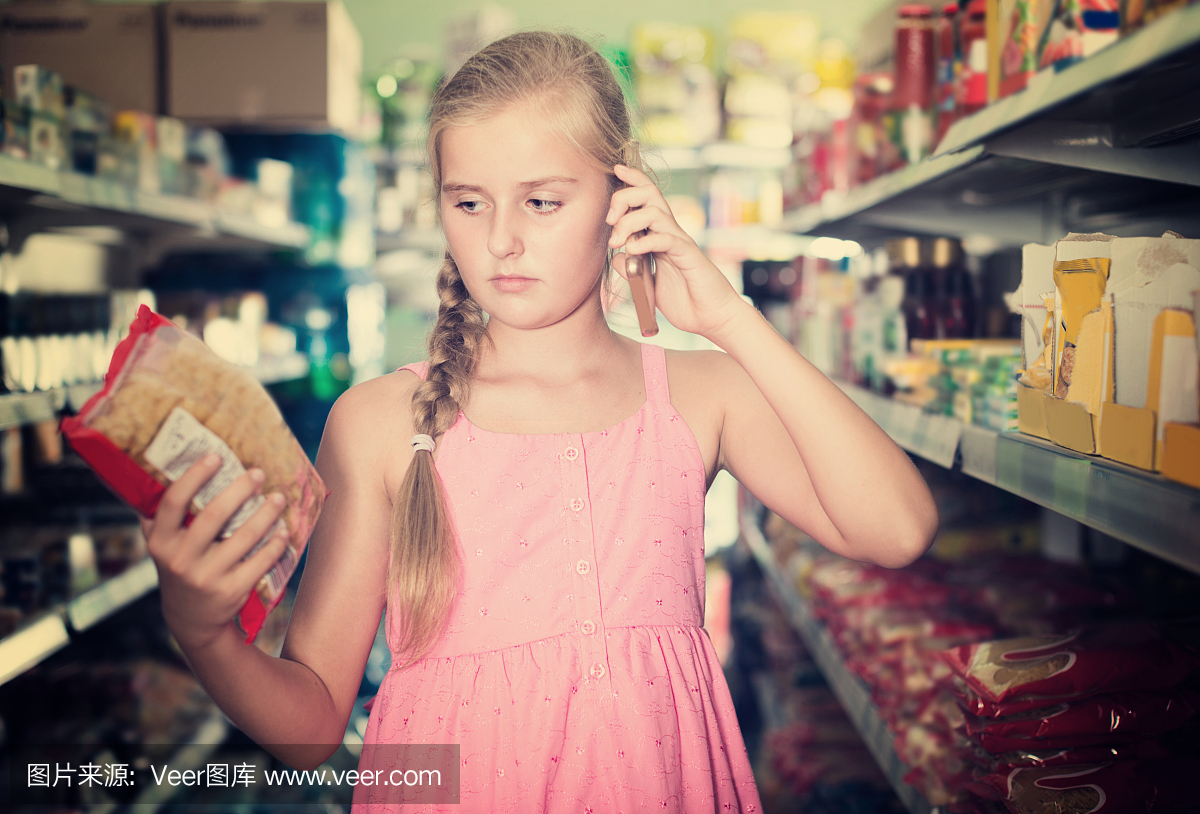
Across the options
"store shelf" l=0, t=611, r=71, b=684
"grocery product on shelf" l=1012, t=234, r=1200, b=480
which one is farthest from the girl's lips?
"store shelf" l=0, t=611, r=71, b=684

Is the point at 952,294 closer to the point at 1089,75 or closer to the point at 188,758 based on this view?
the point at 1089,75

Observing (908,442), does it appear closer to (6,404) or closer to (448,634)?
(448,634)

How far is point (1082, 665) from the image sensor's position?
1.03m

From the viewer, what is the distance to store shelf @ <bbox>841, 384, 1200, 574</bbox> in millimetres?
633

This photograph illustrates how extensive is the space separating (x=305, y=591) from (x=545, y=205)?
1.90 feet

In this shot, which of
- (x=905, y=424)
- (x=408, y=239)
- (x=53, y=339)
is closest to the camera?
(x=905, y=424)

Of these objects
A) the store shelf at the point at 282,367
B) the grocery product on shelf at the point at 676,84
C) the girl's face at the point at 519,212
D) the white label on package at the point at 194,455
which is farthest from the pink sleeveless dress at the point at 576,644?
the grocery product on shelf at the point at 676,84

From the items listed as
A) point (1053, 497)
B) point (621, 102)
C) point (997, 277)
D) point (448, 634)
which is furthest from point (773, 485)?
point (997, 277)

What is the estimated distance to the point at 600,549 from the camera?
1.08 metres

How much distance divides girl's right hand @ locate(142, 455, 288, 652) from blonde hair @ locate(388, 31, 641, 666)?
0.76 feet

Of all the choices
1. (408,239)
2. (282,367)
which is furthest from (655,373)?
(408,239)

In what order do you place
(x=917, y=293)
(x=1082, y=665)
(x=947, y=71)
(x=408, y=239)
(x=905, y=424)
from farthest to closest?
(x=408, y=239) < (x=917, y=293) < (x=947, y=71) < (x=905, y=424) < (x=1082, y=665)

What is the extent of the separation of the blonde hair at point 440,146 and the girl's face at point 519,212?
31 mm

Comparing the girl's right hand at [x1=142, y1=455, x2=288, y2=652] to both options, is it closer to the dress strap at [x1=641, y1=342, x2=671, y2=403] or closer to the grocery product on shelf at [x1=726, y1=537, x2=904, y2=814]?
the dress strap at [x1=641, y1=342, x2=671, y2=403]
